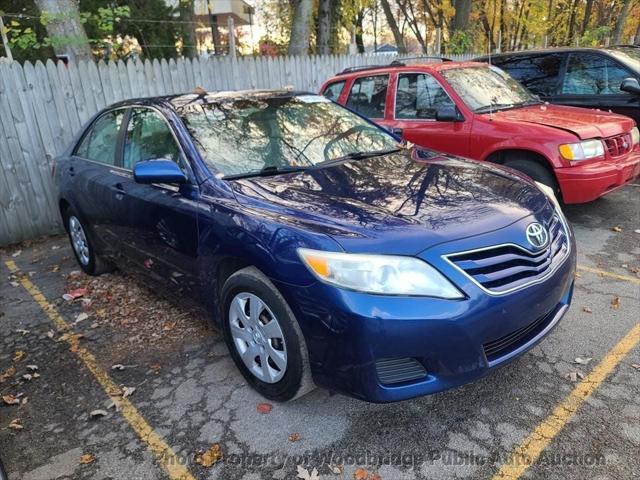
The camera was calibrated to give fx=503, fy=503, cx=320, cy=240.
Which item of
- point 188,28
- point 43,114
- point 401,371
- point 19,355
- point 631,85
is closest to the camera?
point 401,371

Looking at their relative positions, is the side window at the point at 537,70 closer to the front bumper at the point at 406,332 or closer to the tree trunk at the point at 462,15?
the front bumper at the point at 406,332

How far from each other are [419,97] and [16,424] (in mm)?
5109

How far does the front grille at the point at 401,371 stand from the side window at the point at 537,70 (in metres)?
6.34

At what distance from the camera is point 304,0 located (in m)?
10.5

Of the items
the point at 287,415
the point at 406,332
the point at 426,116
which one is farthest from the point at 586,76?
the point at 287,415

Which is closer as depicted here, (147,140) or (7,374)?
(7,374)

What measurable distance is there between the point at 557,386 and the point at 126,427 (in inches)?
95.6

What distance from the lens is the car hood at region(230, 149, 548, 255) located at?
2.36 m

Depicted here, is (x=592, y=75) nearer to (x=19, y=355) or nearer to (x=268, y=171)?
(x=268, y=171)

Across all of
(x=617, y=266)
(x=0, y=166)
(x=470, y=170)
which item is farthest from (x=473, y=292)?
(x=0, y=166)

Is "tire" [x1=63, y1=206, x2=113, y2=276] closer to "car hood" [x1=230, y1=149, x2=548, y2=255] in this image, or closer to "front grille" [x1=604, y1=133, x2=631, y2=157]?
"car hood" [x1=230, y1=149, x2=548, y2=255]

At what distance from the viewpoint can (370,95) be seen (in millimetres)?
6527

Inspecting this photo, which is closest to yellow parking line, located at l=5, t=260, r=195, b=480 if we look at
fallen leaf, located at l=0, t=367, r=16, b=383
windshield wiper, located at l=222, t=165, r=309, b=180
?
fallen leaf, located at l=0, t=367, r=16, b=383

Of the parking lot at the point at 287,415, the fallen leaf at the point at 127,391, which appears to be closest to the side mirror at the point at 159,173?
the parking lot at the point at 287,415
